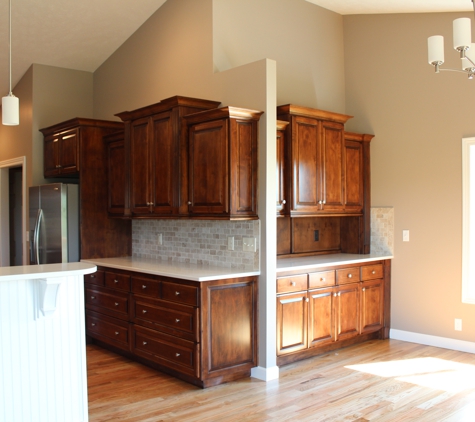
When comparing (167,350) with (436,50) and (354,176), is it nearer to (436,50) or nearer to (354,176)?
(354,176)

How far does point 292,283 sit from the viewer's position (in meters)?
4.57

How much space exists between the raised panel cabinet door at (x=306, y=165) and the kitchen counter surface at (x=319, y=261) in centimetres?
50

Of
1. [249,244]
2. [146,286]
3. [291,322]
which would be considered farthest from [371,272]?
[146,286]

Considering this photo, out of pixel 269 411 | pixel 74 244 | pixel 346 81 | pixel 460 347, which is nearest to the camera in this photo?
pixel 269 411

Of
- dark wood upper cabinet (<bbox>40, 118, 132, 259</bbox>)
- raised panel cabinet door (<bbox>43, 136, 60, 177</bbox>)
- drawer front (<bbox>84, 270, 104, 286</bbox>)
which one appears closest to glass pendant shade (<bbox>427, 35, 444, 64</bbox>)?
dark wood upper cabinet (<bbox>40, 118, 132, 259</bbox>)

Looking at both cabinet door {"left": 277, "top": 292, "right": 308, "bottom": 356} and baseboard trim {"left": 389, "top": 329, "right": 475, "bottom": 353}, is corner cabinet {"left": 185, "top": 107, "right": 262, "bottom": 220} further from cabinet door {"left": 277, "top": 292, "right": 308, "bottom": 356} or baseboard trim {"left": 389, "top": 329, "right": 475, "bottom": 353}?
baseboard trim {"left": 389, "top": 329, "right": 475, "bottom": 353}

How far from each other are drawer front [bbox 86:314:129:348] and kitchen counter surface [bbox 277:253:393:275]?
61.7 inches

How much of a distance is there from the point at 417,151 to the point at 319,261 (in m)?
1.59

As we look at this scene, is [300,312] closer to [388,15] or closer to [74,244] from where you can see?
[74,244]

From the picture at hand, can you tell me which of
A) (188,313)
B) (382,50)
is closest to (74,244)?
(188,313)

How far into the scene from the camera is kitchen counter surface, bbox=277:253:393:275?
4.63 metres

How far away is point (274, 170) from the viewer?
4367 mm

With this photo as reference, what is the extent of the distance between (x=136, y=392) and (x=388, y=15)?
4551 millimetres

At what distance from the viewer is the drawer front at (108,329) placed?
4859 mm
